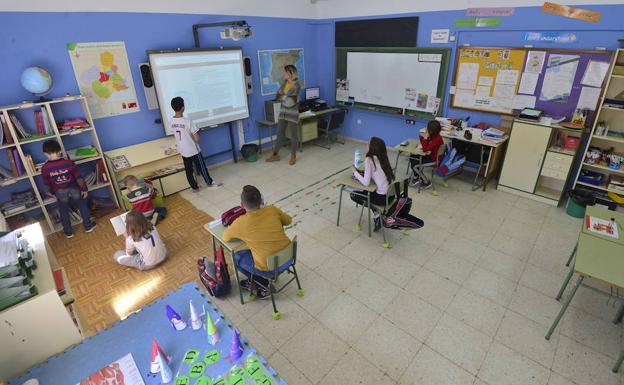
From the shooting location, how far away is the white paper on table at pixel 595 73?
4291mm

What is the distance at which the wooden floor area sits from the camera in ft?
10.5

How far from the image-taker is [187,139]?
16.5 ft

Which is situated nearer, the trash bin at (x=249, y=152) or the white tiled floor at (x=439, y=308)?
the white tiled floor at (x=439, y=308)

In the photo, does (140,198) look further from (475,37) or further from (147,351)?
(475,37)

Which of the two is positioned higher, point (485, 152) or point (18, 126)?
point (18, 126)

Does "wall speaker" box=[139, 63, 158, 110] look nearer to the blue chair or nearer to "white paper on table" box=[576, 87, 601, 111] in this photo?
the blue chair

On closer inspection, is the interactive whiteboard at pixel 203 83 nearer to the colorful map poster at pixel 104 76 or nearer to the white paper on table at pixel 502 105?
the colorful map poster at pixel 104 76

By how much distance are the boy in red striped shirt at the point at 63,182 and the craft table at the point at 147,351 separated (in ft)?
10.2

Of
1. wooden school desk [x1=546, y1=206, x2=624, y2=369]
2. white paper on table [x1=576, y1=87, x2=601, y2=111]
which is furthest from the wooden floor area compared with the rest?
white paper on table [x1=576, y1=87, x2=601, y2=111]

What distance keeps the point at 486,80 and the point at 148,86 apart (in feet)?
17.8

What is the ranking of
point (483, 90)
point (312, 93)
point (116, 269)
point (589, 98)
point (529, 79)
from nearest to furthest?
point (116, 269) → point (589, 98) → point (529, 79) → point (483, 90) → point (312, 93)

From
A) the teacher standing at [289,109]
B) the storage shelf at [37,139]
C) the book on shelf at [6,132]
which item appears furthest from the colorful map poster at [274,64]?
the book on shelf at [6,132]

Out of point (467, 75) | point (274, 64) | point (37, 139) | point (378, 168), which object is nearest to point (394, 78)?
point (467, 75)

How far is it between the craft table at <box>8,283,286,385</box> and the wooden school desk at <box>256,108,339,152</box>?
5.27 metres
